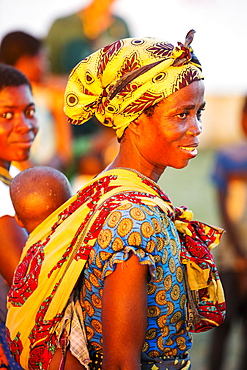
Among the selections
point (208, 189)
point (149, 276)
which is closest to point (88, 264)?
point (149, 276)

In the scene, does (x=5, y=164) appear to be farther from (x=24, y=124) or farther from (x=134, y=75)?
(x=134, y=75)

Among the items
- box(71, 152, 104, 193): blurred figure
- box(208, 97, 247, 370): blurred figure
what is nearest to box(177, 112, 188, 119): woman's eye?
box(208, 97, 247, 370): blurred figure

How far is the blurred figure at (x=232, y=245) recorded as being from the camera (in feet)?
18.3

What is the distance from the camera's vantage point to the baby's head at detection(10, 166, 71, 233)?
2902 millimetres

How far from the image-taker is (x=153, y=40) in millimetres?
2596

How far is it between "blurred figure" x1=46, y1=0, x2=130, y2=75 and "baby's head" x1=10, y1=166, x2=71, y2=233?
5382 millimetres

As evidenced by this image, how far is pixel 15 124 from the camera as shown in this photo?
11.4 ft

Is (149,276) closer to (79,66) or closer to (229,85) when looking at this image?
(79,66)

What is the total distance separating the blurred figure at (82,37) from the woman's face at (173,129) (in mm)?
5409

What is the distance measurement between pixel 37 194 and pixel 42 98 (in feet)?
14.8

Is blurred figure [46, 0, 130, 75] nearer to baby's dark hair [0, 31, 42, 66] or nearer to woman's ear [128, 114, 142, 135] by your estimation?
baby's dark hair [0, 31, 42, 66]

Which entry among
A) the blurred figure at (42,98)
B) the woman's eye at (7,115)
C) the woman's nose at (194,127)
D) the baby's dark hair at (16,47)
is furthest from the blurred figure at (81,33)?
the woman's nose at (194,127)

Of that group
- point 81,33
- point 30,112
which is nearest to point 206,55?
point 81,33

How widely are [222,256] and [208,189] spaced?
328 inches
